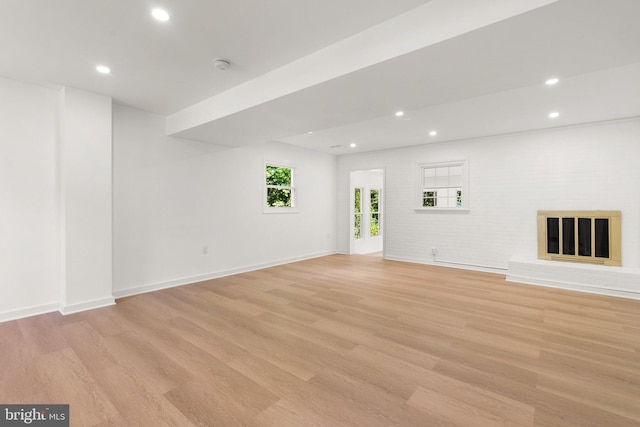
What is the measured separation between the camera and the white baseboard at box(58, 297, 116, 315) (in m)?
3.35

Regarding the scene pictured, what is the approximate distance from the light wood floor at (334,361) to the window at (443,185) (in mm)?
2632

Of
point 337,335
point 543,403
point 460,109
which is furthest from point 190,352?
point 460,109

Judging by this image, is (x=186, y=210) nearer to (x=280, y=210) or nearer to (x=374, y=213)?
(x=280, y=210)

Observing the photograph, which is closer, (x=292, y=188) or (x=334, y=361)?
(x=334, y=361)

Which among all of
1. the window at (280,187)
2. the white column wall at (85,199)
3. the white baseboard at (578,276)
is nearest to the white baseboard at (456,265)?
the white baseboard at (578,276)

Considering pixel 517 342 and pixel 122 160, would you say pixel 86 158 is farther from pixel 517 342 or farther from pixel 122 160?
pixel 517 342

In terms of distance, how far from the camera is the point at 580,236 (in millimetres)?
4836

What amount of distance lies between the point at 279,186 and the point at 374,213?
3893mm

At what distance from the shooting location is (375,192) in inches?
362

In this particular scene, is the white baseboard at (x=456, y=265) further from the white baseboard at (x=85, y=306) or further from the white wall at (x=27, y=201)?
the white wall at (x=27, y=201)

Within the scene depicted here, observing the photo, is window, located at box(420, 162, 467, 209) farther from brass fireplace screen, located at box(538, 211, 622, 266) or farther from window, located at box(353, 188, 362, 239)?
window, located at box(353, 188, 362, 239)

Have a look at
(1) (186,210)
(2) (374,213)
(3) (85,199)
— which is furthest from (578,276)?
(3) (85,199)

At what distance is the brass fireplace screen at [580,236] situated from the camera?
457 centimetres

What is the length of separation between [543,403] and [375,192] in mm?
7637
